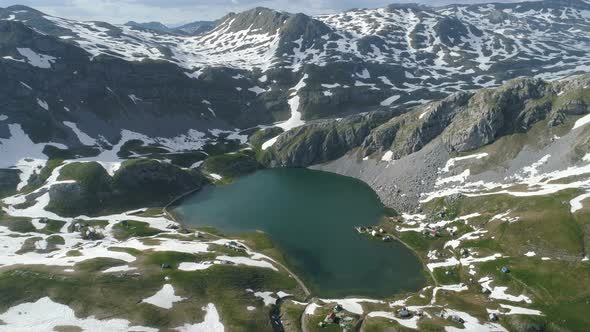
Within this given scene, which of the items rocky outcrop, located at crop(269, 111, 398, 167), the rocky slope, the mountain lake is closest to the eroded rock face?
rocky outcrop, located at crop(269, 111, 398, 167)

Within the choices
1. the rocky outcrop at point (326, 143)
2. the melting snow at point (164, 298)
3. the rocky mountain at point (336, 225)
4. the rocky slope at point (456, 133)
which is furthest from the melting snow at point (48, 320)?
the rocky outcrop at point (326, 143)

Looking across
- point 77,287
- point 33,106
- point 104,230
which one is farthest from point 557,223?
point 33,106

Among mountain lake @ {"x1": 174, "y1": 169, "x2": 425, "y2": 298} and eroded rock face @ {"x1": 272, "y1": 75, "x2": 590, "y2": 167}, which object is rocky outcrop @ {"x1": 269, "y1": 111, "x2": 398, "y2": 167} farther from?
mountain lake @ {"x1": 174, "y1": 169, "x2": 425, "y2": 298}

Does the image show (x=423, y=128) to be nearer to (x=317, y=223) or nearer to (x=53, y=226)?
(x=317, y=223)

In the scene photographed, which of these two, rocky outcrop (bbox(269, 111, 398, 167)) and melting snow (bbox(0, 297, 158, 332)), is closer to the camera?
melting snow (bbox(0, 297, 158, 332))

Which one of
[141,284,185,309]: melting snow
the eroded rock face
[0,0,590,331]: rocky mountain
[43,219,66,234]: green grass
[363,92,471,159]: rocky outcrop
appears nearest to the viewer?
[0,0,590,331]: rocky mountain

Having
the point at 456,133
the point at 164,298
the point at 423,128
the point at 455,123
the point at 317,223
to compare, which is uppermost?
the point at 455,123

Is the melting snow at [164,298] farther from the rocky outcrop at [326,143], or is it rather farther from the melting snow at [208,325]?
the rocky outcrop at [326,143]

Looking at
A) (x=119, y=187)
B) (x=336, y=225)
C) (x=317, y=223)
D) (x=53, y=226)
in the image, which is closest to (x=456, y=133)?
(x=336, y=225)

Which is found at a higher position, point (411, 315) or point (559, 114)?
point (559, 114)

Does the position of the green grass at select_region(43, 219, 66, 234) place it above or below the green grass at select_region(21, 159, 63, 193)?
below

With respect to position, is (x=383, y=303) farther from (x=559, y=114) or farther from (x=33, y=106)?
(x=33, y=106)
